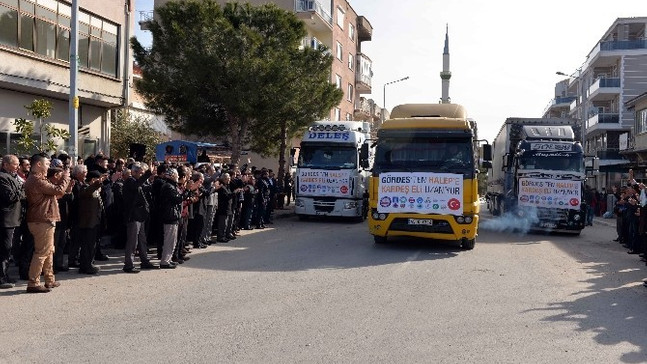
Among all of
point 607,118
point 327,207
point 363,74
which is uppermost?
point 363,74

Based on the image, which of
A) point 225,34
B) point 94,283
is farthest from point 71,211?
point 225,34

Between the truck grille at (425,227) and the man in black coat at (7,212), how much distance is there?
7950 millimetres

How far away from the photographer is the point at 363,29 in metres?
57.3

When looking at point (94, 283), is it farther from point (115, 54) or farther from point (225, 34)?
point (115, 54)

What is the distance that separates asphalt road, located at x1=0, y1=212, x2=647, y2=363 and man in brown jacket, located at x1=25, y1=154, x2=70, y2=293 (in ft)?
0.95

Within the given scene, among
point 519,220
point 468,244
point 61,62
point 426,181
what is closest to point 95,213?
point 426,181

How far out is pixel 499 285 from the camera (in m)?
10.1

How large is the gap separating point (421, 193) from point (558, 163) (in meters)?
7.37

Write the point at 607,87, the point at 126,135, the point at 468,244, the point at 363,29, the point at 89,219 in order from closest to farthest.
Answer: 1. the point at 89,219
2. the point at 468,244
3. the point at 126,135
4. the point at 607,87
5. the point at 363,29

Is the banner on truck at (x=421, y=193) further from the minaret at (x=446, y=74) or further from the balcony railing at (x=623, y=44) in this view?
the minaret at (x=446, y=74)

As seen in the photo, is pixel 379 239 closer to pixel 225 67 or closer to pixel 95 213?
pixel 95 213

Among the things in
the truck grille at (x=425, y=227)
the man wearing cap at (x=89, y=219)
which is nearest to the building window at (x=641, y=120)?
the truck grille at (x=425, y=227)

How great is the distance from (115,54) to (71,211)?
576 inches

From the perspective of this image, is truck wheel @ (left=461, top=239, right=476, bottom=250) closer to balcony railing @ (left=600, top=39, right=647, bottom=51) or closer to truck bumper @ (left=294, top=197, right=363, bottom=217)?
truck bumper @ (left=294, top=197, right=363, bottom=217)
